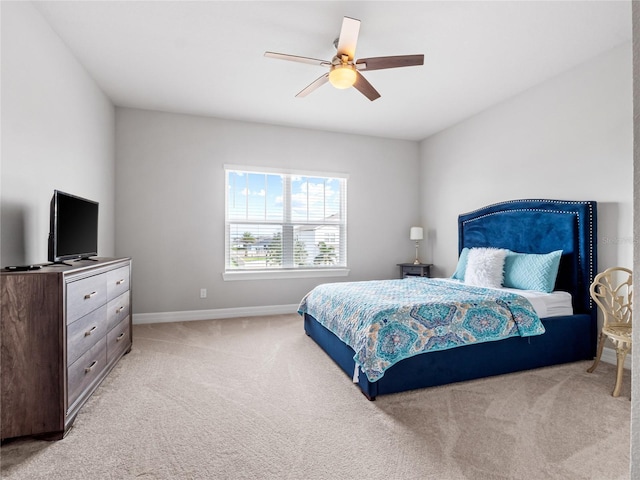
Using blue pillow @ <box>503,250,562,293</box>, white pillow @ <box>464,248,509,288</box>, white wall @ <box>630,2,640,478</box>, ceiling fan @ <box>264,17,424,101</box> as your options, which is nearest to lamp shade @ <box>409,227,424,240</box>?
white pillow @ <box>464,248,509,288</box>

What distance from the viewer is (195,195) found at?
14.8 feet

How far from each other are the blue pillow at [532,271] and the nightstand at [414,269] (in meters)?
1.56

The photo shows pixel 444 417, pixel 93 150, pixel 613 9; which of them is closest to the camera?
pixel 444 417

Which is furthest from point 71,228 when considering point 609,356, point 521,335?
point 609,356

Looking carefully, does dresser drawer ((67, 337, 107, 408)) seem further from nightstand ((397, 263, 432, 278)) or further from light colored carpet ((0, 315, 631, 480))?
nightstand ((397, 263, 432, 278))

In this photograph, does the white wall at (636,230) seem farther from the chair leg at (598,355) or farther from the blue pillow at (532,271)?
the blue pillow at (532,271)

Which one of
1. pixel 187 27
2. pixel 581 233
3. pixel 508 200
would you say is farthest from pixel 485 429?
pixel 187 27

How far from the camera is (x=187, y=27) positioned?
2672mm

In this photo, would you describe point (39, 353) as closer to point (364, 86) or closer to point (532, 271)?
point (364, 86)

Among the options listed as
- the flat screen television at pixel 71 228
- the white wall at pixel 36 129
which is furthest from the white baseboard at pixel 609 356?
the white wall at pixel 36 129

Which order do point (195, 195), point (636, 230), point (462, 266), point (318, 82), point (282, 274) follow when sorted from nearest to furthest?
point (636, 230) < point (318, 82) < point (462, 266) < point (195, 195) < point (282, 274)

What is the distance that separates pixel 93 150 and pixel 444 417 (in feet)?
12.9

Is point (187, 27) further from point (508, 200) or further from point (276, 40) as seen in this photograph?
point (508, 200)

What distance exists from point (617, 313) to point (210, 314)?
423cm
